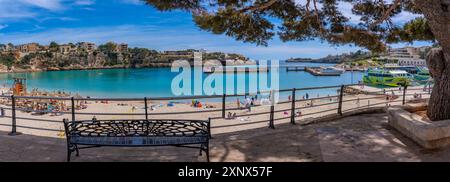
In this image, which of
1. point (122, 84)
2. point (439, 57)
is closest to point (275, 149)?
point (439, 57)

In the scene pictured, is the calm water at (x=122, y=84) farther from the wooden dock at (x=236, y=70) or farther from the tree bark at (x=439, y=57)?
the tree bark at (x=439, y=57)

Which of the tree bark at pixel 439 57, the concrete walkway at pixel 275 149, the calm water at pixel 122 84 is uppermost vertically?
the tree bark at pixel 439 57

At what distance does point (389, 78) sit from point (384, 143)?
143 feet

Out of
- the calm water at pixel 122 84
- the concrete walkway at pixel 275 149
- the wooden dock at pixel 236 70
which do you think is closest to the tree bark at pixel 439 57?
the concrete walkway at pixel 275 149

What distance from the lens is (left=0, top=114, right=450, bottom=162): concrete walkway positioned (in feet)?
12.8

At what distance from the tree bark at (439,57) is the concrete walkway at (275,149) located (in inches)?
27.7

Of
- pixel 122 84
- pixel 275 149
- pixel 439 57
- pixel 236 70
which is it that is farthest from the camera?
pixel 236 70

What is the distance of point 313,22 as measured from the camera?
753 centimetres

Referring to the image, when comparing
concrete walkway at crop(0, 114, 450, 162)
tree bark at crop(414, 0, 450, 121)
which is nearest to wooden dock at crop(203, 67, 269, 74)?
concrete walkway at crop(0, 114, 450, 162)

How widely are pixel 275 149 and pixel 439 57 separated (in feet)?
9.73

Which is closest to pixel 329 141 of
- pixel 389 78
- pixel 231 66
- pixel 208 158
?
pixel 208 158

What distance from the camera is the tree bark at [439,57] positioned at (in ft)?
14.3

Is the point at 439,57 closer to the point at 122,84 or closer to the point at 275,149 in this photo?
the point at 275,149

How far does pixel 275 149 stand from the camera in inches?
169
